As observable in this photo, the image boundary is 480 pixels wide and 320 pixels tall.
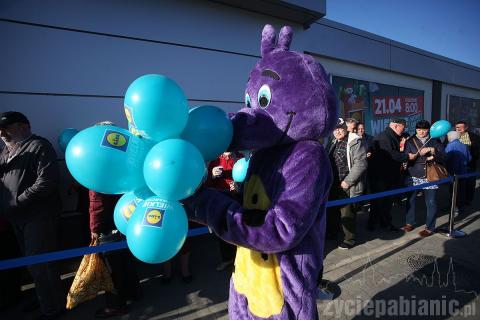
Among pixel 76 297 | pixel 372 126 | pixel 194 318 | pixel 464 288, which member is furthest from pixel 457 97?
pixel 76 297

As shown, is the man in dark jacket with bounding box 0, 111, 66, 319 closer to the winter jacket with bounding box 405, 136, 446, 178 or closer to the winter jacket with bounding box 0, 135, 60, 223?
the winter jacket with bounding box 0, 135, 60, 223

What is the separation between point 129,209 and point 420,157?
15.8 ft

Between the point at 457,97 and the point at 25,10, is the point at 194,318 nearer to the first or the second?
the point at 25,10

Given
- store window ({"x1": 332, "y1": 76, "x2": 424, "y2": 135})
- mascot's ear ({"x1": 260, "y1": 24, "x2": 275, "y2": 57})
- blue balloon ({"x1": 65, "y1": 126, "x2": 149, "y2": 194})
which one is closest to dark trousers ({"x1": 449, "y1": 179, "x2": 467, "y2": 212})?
store window ({"x1": 332, "y1": 76, "x2": 424, "y2": 135})

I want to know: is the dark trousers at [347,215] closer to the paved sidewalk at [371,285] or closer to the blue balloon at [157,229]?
the paved sidewalk at [371,285]

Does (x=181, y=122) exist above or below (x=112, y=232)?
above

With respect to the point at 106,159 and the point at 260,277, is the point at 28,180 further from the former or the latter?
the point at 260,277

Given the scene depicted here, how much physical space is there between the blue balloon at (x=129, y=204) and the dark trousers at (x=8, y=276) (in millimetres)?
2608

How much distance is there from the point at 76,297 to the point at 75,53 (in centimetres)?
302

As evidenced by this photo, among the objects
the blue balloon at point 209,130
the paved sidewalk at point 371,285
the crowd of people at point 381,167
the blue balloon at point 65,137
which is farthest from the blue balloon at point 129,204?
the crowd of people at point 381,167

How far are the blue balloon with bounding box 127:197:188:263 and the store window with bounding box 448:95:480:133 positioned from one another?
40.8 feet

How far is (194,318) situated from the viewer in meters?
2.73

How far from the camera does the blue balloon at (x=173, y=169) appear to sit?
98cm

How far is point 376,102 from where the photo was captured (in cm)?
794
